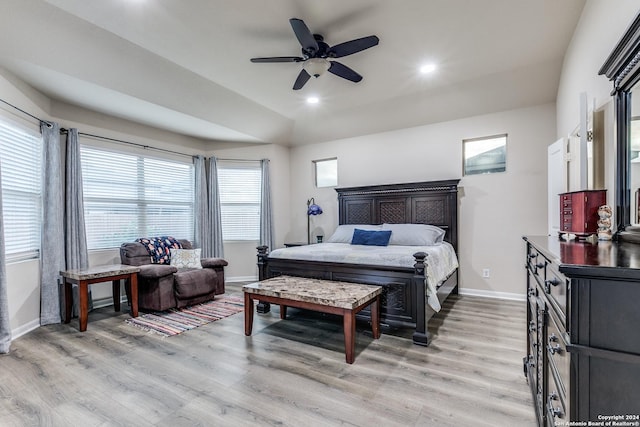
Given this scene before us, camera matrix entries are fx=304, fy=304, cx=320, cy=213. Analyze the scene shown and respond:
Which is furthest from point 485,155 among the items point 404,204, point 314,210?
point 314,210

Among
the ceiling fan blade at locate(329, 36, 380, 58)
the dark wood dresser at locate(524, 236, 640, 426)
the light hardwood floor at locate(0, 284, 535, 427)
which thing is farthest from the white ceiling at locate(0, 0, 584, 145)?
the light hardwood floor at locate(0, 284, 535, 427)

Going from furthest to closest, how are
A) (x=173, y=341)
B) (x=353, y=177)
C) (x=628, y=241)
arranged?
(x=353, y=177) → (x=173, y=341) → (x=628, y=241)

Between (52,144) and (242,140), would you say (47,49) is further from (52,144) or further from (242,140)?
(242,140)

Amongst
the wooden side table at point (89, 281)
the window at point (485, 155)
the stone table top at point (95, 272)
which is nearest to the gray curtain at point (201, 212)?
the wooden side table at point (89, 281)

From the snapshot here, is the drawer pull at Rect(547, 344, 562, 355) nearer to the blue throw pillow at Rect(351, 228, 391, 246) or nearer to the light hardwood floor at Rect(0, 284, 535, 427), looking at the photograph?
the light hardwood floor at Rect(0, 284, 535, 427)

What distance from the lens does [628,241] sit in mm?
1601

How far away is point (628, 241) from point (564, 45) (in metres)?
2.71

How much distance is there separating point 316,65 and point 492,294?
4051 millimetres

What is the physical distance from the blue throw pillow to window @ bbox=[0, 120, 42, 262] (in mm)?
4052

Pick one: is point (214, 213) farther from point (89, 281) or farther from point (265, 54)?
point (265, 54)

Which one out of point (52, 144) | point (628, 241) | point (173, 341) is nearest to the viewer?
point (628, 241)

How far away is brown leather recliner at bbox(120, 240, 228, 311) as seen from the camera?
3.97 m

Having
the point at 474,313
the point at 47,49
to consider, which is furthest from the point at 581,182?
the point at 47,49

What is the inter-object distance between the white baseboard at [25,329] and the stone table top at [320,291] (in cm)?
248
